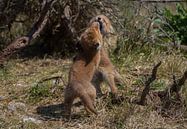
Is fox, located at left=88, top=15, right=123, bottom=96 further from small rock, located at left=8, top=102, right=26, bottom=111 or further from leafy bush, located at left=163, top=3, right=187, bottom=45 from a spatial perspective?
leafy bush, located at left=163, top=3, right=187, bottom=45

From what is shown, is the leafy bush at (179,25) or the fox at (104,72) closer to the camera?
the fox at (104,72)

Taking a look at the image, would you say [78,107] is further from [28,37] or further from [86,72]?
[28,37]

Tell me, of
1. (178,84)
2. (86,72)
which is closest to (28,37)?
(86,72)

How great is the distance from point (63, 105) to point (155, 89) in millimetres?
1194

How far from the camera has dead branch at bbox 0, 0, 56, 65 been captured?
25.8 ft

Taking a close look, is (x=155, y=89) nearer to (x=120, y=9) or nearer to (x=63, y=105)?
(x=63, y=105)

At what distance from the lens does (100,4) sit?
8578 mm

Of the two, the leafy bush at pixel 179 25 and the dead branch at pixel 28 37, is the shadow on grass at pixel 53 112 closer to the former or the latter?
the dead branch at pixel 28 37

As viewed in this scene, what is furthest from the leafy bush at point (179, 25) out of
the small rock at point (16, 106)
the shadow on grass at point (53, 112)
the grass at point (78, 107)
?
the small rock at point (16, 106)

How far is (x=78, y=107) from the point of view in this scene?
652 centimetres

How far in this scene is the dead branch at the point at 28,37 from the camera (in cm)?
787

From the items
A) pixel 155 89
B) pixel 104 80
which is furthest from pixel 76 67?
pixel 155 89

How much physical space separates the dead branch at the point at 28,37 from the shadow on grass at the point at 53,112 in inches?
59.7

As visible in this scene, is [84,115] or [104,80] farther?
[104,80]
